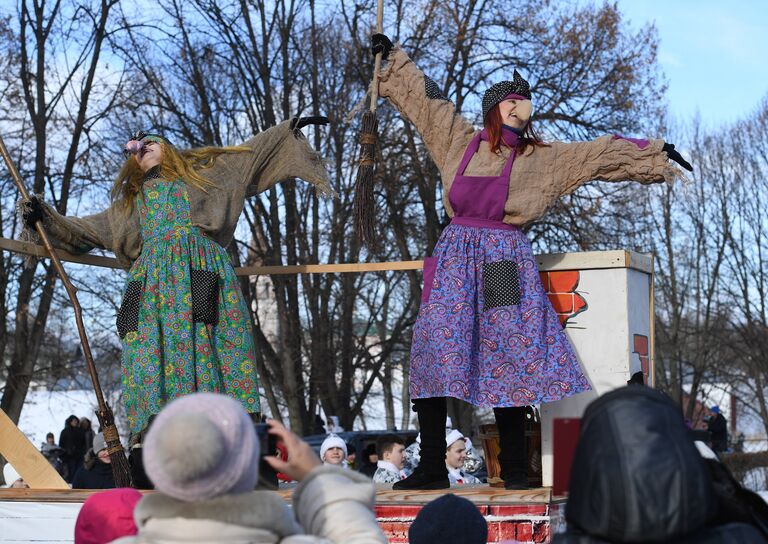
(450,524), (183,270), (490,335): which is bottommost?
(450,524)

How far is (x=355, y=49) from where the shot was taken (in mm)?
15797

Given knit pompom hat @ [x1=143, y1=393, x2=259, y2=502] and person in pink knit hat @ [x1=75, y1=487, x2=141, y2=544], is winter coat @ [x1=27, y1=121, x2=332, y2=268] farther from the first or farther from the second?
knit pompom hat @ [x1=143, y1=393, x2=259, y2=502]

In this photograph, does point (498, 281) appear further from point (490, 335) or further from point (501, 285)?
point (490, 335)

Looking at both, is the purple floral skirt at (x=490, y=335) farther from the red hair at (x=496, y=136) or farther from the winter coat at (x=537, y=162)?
the red hair at (x=496, y=136)

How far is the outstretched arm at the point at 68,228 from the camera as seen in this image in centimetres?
481

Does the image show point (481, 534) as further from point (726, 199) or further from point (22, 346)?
point (726, 199)

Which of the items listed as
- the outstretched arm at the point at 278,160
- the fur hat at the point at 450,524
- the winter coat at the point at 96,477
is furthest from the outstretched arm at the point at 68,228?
the fur hat at the point at 450,524

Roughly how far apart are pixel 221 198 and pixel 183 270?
41 cm

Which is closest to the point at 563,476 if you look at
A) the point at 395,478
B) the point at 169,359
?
the point at 169,359

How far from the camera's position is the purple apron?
13.9 feet

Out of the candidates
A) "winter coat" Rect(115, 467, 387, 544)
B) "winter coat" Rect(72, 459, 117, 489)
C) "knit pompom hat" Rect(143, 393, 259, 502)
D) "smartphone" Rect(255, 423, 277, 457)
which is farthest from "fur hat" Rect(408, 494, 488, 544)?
"winter coat" Rect(72, 459, 117, 489)

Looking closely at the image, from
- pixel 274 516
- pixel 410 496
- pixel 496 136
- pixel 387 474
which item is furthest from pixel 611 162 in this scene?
pixel 274 516

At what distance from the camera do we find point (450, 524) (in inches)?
92.4

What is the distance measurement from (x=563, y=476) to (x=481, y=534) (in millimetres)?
712
